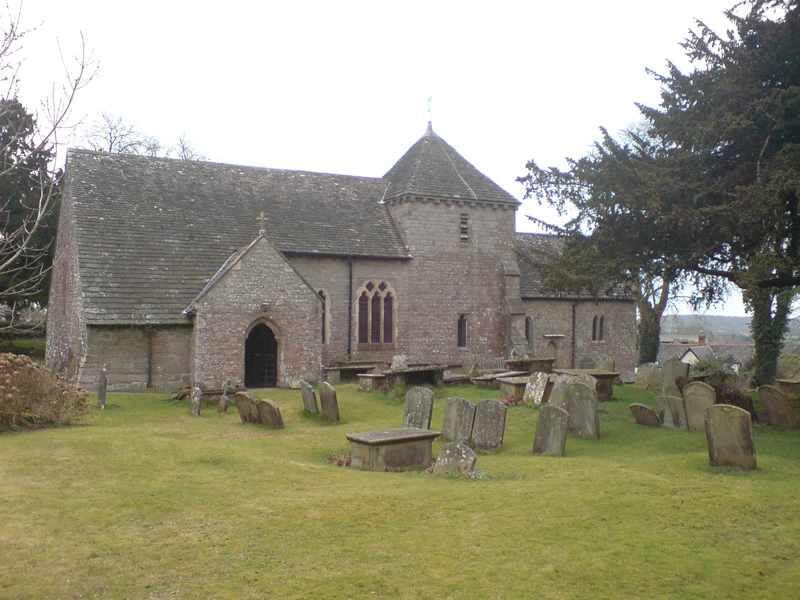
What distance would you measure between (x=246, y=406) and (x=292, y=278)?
7168 mm

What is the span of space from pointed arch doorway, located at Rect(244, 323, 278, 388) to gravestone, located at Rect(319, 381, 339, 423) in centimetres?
766

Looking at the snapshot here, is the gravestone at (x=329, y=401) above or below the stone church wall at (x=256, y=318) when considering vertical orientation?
below

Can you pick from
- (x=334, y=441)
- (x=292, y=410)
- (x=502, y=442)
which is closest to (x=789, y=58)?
(x=502, y=442)

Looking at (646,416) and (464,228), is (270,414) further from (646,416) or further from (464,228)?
(464,228)

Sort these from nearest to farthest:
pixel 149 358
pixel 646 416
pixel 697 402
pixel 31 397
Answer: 1. pixel 31 397
2. pixel 697 402
3. pixel 646 416
4. pixel 149 358

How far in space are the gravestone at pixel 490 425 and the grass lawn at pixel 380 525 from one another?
2.05 ft

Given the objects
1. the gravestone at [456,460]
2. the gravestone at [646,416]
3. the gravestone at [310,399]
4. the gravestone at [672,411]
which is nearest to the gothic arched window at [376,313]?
the gravestone at [310,399]

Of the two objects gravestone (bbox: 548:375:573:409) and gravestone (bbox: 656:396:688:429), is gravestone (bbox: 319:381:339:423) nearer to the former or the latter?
→ gravestone (bbox: 548:375:573:409)

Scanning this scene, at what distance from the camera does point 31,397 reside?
1434 centimetres

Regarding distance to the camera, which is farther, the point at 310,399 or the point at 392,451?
the point at 310,399

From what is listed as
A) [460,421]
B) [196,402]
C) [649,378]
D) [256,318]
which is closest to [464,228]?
[649,378]

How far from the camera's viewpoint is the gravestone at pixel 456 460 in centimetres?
1117

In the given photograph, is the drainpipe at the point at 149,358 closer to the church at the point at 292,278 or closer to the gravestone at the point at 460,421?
the church at the point at 292,278

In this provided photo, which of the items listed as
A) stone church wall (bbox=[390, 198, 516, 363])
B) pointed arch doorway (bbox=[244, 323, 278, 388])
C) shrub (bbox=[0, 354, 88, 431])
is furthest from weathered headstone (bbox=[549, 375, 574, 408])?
stone church wall (bbox=[390, 198, 516, 363])
